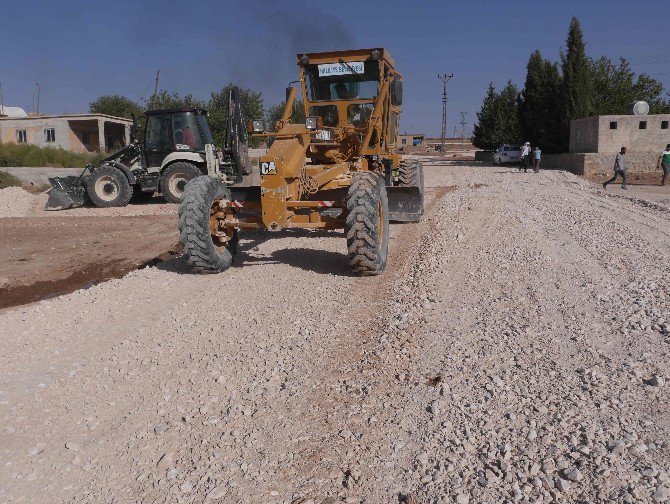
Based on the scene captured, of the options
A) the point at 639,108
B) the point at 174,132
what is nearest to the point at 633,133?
the point at 639,108

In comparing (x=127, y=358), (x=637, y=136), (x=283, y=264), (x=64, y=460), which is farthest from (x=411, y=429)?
(x=637, y=136)

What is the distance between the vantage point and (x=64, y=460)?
3348 mm

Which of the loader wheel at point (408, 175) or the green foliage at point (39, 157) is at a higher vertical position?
the green foliage at point (39, 157)

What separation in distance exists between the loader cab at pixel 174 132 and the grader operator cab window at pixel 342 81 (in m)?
6.13

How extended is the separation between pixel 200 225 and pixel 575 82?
31611 mm

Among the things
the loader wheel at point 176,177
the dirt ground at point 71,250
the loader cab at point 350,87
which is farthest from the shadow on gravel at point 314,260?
the loader wheel at point 176,177

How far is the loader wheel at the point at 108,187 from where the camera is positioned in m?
15.3

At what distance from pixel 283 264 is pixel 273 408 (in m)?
4.23

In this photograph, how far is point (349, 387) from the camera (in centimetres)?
414

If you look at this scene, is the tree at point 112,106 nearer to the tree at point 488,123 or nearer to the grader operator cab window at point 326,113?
the tree at point 488,123

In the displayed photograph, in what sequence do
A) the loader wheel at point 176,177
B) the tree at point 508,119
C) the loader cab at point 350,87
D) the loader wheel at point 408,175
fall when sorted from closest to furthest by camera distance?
the loader cab at point 350,87 < the loader wheel at point 408,175 < the loader wheel at point 176,177 < the tree at point 508,119

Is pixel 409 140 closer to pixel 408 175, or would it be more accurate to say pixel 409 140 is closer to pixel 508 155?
pixel 408 175

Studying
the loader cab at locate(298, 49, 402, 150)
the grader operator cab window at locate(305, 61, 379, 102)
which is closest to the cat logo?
the loader cab at locate(298, 49, 402, 150)

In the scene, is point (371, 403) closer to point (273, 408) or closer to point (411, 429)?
point (411, 429)
